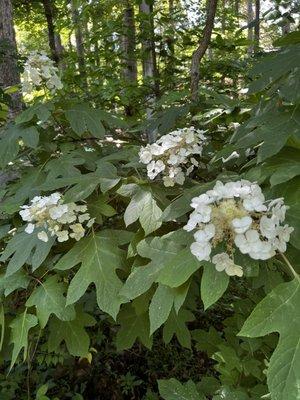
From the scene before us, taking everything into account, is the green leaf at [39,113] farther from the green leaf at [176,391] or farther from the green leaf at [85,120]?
the green leaf at [176,391]

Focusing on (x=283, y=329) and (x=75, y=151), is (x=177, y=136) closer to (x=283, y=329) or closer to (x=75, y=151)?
(x=75, y=151)

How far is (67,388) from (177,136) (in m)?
2.52

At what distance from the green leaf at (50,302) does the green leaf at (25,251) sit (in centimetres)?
13

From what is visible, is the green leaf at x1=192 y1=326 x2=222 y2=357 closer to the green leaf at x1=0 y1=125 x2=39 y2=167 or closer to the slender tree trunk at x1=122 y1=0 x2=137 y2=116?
the green leaf at x1=0 y1=125 x2=39 y2=167

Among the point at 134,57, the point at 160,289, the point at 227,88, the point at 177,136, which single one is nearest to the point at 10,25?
the point at 134,57

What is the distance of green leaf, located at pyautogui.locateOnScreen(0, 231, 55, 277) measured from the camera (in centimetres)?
162

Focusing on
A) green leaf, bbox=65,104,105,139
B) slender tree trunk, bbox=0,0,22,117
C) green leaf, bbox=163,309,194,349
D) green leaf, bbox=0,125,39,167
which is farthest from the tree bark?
slender tree trunk, bbox=0,0,22,117

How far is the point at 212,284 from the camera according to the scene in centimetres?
117

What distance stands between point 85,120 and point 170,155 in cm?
59

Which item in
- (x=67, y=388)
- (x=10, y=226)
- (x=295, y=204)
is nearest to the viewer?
(x=295, y=204)

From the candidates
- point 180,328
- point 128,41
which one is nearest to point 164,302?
point 180,328

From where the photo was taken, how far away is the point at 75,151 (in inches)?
82.6

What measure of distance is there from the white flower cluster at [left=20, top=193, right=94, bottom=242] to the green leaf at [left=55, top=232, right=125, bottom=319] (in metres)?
0.06

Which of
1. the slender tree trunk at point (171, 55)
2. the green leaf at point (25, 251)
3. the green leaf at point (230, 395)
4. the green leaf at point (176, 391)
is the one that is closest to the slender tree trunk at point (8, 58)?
the slender tree trunk at point (171, 55)
